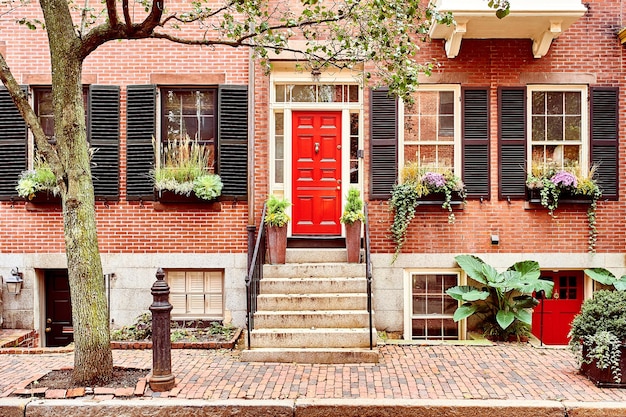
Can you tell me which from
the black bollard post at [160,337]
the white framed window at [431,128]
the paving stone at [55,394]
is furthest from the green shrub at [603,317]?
the paving stone at [55,394]

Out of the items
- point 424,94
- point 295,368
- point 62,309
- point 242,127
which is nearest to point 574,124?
point 424,94

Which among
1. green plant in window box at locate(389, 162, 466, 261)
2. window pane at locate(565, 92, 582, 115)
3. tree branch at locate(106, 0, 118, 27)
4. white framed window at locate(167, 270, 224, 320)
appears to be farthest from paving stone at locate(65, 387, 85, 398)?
window pane at locate(565, 92, 582, 115)

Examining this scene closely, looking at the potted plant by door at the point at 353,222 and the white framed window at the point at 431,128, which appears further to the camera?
the white framed window at the point at 431,128

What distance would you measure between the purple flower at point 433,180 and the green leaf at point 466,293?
1706mm

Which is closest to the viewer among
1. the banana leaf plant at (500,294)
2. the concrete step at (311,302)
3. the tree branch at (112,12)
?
the tree branch at (112,12)

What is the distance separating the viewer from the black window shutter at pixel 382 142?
934 centimetres

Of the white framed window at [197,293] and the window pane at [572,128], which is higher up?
the window pane at [572,128]

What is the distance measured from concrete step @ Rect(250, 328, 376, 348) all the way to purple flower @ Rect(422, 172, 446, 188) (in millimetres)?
2878

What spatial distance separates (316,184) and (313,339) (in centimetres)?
310

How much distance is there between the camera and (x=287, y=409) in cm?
573

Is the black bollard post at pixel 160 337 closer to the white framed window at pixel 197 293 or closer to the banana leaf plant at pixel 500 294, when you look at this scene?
the white framed window at pixel 197 293

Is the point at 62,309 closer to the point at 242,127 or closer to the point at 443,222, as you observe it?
the point at 242,127

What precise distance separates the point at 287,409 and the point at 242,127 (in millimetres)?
5118

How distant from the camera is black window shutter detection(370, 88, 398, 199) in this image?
30.7 ft
